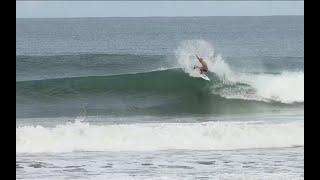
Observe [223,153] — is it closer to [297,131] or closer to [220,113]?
[297,131]

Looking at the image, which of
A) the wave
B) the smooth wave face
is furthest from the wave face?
the wave

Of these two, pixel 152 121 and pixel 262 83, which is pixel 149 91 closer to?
pixel 262 83

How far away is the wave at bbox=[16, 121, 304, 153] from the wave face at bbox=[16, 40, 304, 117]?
3.52 m

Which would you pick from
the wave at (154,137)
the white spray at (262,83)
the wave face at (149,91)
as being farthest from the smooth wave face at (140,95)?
the wave at (154,137)

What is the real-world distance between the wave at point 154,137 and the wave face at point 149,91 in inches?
139

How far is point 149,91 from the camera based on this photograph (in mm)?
17281

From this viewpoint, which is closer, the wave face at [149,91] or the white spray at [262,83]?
the wave face at [149,91]

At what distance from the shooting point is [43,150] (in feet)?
26.6

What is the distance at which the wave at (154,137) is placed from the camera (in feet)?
27.6

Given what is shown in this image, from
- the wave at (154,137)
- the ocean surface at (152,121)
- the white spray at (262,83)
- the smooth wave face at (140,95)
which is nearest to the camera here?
the ocean surface at (152,121)

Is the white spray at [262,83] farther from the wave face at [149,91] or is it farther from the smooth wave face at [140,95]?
the smooth wave face at [140,95]

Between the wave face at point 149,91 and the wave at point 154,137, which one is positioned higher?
the wave face at point 149,91

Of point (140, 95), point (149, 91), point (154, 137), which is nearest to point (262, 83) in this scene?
point (149, 91)
